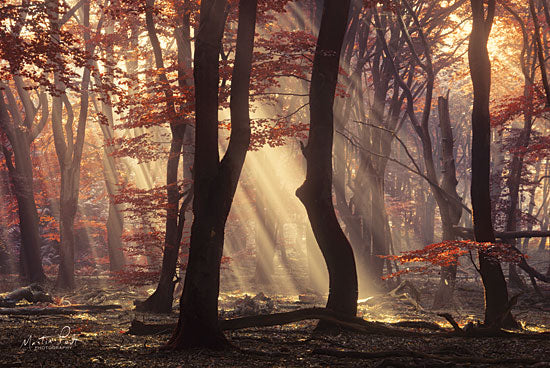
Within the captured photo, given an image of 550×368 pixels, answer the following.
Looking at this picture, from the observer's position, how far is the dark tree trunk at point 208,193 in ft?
22.4

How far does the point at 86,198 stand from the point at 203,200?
106 feet

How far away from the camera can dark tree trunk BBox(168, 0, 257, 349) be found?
22.4ft

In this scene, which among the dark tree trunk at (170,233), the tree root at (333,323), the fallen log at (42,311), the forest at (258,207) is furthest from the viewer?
the dark tree trunk at (170,233)

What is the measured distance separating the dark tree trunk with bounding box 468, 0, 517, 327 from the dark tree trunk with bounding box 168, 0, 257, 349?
4538 mm

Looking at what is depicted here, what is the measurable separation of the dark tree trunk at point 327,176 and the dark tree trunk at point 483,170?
96.6 inches

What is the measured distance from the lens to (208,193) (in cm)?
705

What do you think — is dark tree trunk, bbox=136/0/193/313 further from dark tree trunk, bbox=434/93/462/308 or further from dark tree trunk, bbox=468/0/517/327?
dark tree trunk, bbox=434/93/462/308

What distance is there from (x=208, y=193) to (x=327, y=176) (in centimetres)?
266

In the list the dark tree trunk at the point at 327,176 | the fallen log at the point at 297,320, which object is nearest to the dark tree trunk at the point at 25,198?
the fallen log at the point at 297,320

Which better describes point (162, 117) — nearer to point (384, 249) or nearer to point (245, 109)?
point (245, 109)

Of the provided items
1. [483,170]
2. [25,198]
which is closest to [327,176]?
[483,170]

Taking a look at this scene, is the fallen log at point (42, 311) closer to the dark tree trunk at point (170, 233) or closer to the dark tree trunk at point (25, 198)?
the dark tree trunk at point (170, 233)

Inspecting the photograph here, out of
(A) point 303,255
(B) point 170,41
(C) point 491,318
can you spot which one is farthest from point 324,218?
(A) point 303,255

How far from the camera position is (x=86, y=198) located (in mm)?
36938
